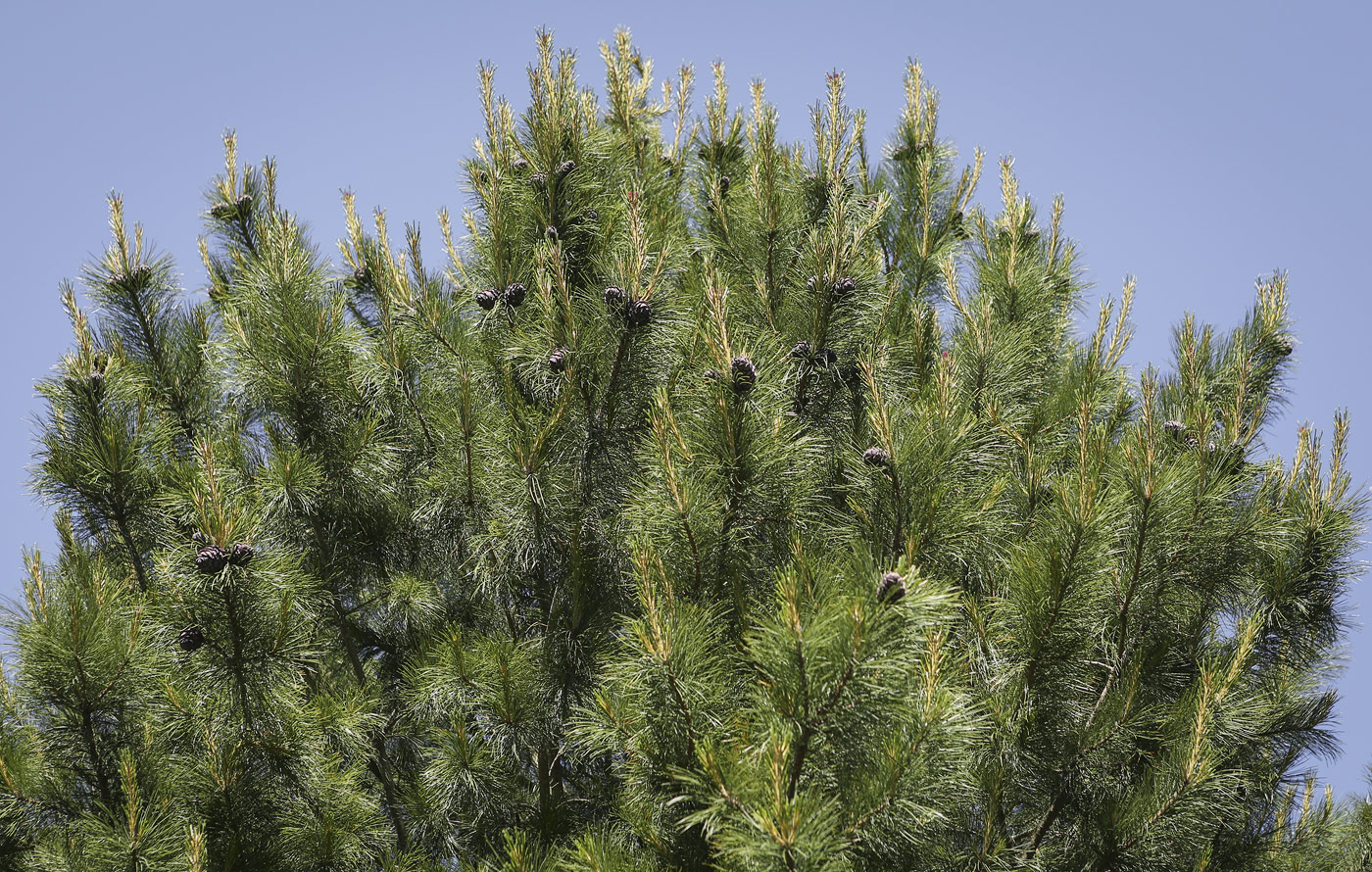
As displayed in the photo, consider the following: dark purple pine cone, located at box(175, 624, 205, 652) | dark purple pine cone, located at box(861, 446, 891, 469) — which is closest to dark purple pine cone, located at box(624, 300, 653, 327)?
dark purple pine cone, located at box(861, 446, 891, 469)

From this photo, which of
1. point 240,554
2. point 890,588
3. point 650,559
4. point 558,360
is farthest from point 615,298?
point 890,588

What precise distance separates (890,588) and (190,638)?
7.18ft

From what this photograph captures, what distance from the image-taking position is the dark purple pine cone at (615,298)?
350cm

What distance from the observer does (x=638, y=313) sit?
3.51 meters

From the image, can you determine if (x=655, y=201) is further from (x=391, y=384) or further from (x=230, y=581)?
(x=230, y=581)

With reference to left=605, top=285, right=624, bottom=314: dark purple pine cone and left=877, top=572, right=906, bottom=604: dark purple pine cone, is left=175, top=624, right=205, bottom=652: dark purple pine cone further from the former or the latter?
left=877, top=572, right=906, bottom=604: dark purple pine cone

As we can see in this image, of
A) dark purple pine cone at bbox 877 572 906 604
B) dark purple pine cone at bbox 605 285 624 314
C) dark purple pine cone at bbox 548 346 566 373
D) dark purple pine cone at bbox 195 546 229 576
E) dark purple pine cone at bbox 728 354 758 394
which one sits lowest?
dark purple pine cone at bbox 877 572 906 604

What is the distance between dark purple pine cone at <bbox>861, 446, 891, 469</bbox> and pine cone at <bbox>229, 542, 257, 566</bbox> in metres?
1.90

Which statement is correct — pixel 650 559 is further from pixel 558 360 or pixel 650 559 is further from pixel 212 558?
pixel 212 558

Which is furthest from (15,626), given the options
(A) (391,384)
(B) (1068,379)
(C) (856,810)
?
(B) (1068,379)

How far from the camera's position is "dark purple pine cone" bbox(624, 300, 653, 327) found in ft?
11.4

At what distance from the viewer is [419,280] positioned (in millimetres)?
4352

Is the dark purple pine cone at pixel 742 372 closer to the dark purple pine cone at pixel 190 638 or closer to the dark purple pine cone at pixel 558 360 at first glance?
the dark purple pine cone at pixel 558 360

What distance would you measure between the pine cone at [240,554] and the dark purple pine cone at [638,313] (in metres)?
1.40
